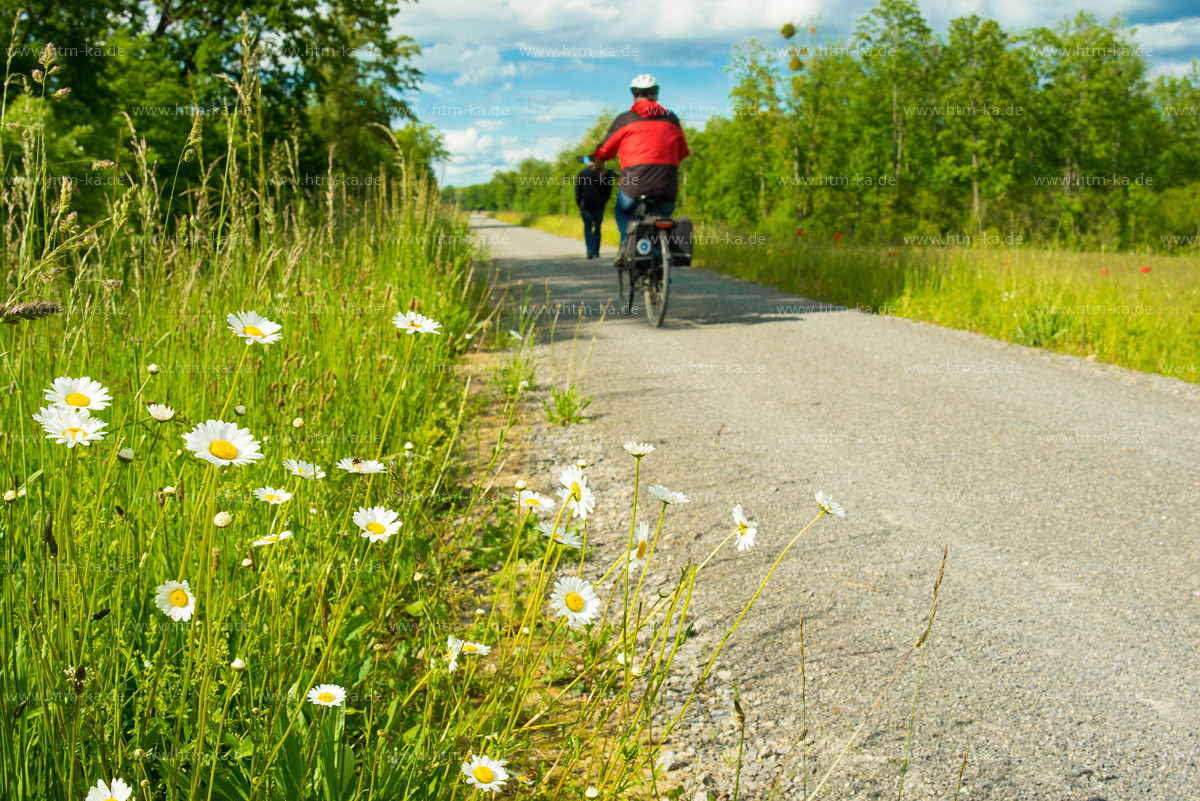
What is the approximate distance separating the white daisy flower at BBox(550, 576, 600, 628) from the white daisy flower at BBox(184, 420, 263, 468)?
0.61 m

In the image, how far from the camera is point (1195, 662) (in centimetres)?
236

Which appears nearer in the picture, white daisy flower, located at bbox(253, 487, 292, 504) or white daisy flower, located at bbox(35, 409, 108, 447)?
white daisy flower, located at bbox(35, 409, 108, 447)

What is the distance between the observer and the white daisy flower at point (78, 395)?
3.92 ft

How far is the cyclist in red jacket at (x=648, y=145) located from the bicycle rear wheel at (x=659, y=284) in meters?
0.59

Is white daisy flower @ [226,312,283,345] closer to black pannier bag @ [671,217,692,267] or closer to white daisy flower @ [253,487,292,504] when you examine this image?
white daisy flower @ [253,487,292,504]

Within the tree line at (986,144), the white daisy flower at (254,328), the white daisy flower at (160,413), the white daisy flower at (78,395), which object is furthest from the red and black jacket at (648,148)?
the tree line at (986,144)

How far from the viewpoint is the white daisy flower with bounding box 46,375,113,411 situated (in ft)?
3.92

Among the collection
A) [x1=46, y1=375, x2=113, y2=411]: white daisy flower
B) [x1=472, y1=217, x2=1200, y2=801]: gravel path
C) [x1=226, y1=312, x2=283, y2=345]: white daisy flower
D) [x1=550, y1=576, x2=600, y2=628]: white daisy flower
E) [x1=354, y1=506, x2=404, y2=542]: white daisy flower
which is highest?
[x1=226, y1=312, x2=283, y2=345]: white daisy flower

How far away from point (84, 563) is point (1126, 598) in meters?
3.18

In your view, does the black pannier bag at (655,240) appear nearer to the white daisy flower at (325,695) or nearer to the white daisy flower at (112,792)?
→ the white daisy flower at (325,695)

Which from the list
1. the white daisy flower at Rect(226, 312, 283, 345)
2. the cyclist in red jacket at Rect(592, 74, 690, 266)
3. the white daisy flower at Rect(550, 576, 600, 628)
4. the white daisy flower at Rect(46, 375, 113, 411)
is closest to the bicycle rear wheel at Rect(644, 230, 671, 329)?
the cyclist in red jacket at Rect(592, 74, 690, 266)

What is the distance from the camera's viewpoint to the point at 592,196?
38.7 feet

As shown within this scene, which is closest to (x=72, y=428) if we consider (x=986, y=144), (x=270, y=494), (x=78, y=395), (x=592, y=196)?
(x=78, y=395)

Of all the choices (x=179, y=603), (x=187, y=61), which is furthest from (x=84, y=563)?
(x=187, y=61)
